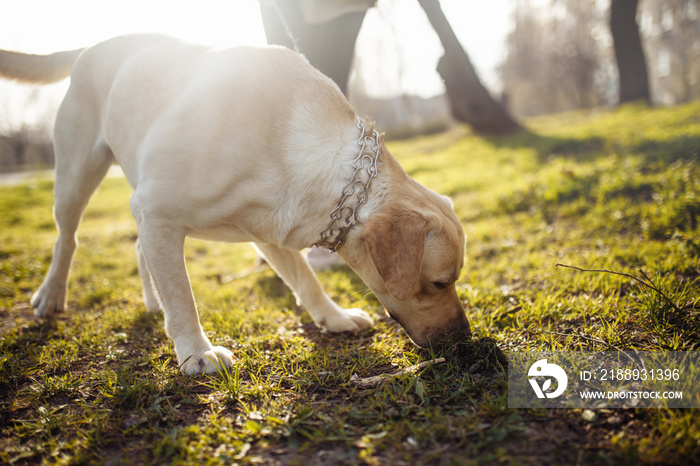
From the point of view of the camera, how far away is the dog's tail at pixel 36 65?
12.3 ft

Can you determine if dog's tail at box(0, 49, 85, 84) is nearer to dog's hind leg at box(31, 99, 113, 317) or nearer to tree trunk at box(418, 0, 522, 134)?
dog's hind leg at box(31, 99, 113, 317)

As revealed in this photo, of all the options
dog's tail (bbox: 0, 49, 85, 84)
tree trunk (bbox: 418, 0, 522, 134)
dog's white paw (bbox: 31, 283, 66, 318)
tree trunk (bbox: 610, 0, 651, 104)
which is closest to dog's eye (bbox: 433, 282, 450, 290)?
dog's white paw (bbox: 31, 283, 66, 318)

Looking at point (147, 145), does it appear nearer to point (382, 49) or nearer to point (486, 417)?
point (486, 417)

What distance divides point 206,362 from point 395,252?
4.00 feet

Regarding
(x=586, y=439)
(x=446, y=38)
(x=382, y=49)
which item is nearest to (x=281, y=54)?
(x=586, y=439)

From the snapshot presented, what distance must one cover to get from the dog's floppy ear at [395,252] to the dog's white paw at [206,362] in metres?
1.03

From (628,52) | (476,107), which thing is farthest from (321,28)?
(628,52)

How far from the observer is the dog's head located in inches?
86.6

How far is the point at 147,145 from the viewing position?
99.4 inches

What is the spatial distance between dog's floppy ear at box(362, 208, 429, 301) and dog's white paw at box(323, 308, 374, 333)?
2.93ft

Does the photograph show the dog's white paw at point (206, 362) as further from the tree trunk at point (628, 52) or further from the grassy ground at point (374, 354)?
the tree trunk at point (628, 52)

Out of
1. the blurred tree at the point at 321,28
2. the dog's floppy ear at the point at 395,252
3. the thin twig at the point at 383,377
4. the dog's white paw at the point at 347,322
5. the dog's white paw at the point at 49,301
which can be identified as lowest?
the dog's white paw at the point at 49,301

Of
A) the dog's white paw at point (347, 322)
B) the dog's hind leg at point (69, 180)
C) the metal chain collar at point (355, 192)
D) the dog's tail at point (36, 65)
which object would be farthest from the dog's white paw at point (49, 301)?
the metal chain collar at point (355, 192)

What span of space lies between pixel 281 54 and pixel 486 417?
7.43ft
